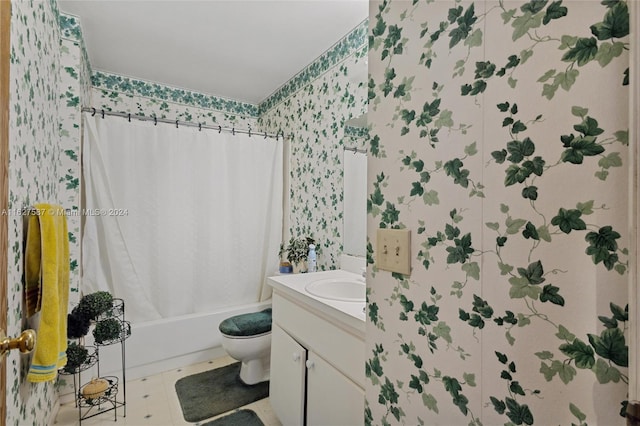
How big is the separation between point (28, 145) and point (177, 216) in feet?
4.24

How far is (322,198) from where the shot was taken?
240 cm

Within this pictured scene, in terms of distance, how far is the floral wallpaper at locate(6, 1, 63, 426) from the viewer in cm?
105

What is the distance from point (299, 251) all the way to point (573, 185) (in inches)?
77.4

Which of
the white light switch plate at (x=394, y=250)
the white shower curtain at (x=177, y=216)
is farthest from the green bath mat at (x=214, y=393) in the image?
the white light switch plate at (x=394, y=250)

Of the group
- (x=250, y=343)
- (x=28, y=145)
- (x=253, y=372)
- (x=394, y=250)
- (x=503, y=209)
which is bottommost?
(x=253, y=372)

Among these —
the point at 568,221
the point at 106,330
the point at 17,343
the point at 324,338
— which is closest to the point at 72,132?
the point at 106,330

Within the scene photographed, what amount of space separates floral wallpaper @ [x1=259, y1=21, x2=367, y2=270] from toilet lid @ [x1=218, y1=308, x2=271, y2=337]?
58 centimetres

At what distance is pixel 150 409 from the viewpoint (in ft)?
6.27

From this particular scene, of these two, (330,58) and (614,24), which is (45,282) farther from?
(330,58)

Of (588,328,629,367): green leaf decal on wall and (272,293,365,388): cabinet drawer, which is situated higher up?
(588,328,629,367): green leaf decal on wall

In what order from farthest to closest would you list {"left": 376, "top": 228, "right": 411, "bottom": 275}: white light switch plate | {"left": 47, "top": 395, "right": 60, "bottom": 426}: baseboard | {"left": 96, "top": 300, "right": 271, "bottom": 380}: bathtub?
{"left": 96, "top": 300, "right": 271, "bottom": 380}: bathtub
{"left": 47, "top": 395, "right": 60, "bottom": 426}: baseboard
{"left": 376, "top": 228, "right": 411, "bottom": 275}: white light switch plate

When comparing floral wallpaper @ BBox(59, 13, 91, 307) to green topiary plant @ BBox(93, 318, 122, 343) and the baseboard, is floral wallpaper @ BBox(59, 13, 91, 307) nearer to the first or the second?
green topiary plant @ BBox(93, 318, 122, 343)

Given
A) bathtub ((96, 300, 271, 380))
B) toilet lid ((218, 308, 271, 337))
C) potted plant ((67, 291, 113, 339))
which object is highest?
potted plant ((67, 291, 113, 339))

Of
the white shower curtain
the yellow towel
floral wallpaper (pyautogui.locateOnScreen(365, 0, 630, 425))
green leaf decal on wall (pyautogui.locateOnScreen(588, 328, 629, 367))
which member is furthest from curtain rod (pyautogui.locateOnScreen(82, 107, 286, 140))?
green leaf decal on wall (pyautogui.locateOnScreen(588, 328, 629, 367))
